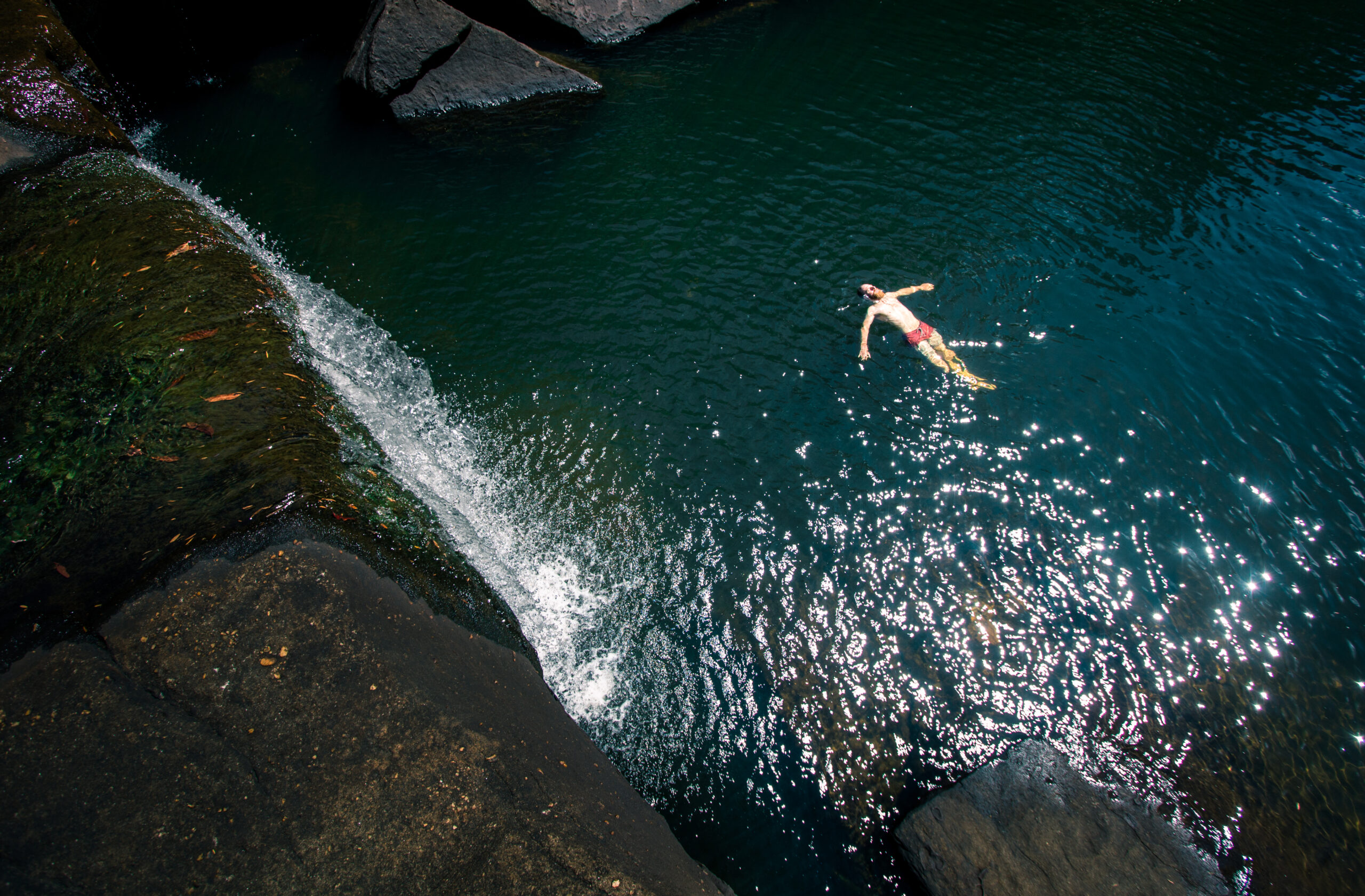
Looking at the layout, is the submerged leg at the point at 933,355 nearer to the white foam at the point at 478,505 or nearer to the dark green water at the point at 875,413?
the dark green water at the point at 875,413

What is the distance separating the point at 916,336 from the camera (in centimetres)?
985

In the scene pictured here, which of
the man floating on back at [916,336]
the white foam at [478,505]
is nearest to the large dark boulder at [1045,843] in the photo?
the white foam at [478,505]

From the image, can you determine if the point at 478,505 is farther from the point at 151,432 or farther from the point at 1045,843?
the point at 1045,843

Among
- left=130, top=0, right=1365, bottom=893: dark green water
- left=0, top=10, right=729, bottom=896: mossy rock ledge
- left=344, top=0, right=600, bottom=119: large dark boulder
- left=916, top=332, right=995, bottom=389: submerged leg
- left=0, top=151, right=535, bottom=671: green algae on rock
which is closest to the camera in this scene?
left=0, top=10, right=729, bottom=896: mossy rock ledge

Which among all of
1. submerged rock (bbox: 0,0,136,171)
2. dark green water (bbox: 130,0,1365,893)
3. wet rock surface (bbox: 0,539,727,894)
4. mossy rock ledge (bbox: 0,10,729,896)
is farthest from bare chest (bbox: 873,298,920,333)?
submerged rock (bbox: 0,0,136,171)

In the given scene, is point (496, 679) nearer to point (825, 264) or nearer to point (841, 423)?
point (841, 423)

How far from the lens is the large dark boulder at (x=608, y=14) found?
17.9m

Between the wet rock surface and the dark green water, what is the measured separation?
202 centimetres

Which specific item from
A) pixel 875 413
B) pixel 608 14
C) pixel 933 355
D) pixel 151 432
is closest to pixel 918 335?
pixel 933 355

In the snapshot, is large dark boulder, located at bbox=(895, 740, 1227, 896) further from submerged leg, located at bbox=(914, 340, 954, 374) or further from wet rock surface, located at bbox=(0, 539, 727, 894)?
submerged leg, located at bbox=(914, 340, 954, 374)

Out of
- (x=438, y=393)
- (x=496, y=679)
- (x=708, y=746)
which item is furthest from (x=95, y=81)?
(x=708, y=746)

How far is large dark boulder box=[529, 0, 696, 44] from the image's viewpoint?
17.9 m

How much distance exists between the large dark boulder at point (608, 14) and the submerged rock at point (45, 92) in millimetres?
10638

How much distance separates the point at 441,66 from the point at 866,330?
43.4 ft
